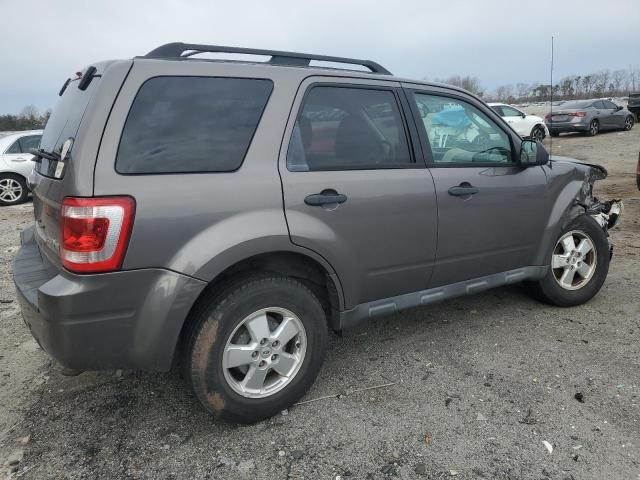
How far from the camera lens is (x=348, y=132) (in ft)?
9.43

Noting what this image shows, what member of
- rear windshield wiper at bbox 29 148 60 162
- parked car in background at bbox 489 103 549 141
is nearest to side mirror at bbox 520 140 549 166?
rear windshield wiper at bbox 29 148 60 162

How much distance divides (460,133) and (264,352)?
6.57 ft

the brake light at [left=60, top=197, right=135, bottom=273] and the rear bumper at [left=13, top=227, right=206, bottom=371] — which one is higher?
the brake light at [left=60, top=197, right=135, bottom=273]

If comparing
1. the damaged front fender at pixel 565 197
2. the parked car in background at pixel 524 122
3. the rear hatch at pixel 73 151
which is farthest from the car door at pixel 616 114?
the rear hatch at pixel 73 151

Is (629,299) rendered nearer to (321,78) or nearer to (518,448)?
(518,448)

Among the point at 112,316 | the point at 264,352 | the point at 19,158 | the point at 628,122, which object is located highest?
the point at 19,158

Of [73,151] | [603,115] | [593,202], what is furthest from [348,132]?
[603,115]

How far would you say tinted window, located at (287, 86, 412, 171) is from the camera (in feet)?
8.79

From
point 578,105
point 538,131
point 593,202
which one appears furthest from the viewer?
point 578,105

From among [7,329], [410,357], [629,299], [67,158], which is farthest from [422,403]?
[7,329]

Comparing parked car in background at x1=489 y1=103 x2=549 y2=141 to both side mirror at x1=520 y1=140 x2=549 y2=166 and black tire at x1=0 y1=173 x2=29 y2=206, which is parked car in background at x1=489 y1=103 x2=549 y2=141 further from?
side mirror at x1=520 y1=140 x2=549 y2=166

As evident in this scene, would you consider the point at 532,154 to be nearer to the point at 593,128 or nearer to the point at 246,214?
the point at 246,214

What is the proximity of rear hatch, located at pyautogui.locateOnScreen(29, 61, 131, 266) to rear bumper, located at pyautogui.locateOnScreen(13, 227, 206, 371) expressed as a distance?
249 mm

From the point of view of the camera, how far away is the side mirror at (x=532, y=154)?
353 centimetres
